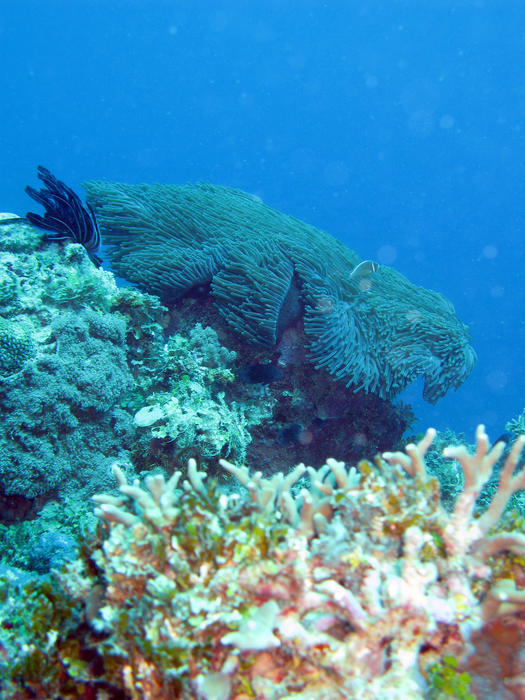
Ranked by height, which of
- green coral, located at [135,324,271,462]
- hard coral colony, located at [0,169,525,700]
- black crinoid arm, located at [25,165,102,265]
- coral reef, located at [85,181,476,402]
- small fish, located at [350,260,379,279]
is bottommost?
hard coral colony, located at [0,169,525,700]

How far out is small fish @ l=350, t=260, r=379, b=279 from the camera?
5844 millimetres

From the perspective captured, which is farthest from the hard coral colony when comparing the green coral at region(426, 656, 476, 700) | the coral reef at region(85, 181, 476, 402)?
the coral reef at region(85, 181, 476, 402)

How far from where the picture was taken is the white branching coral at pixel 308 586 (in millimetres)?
1545

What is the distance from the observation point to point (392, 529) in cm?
181

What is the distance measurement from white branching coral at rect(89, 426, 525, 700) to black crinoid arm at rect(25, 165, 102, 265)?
12.0 feet

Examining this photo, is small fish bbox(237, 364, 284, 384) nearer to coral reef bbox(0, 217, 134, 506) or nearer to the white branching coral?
coral reef bbox(0, 217, 134, 506)

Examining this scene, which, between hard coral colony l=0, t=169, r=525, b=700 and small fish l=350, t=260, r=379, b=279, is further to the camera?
small fish l=350, t=260, r=379, b=279

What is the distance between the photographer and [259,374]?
5023 mm

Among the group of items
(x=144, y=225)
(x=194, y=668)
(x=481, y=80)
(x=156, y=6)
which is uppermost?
(x=481, y=80)

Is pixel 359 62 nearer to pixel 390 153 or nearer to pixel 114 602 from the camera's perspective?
pixel 390 153

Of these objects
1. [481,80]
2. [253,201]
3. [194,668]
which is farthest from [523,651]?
[481,80]

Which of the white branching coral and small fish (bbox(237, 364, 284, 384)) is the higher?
small fish (bbox(237, 364, 284, 384))

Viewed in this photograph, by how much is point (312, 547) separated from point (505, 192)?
123430mm

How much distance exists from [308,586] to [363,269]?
4.82 m
